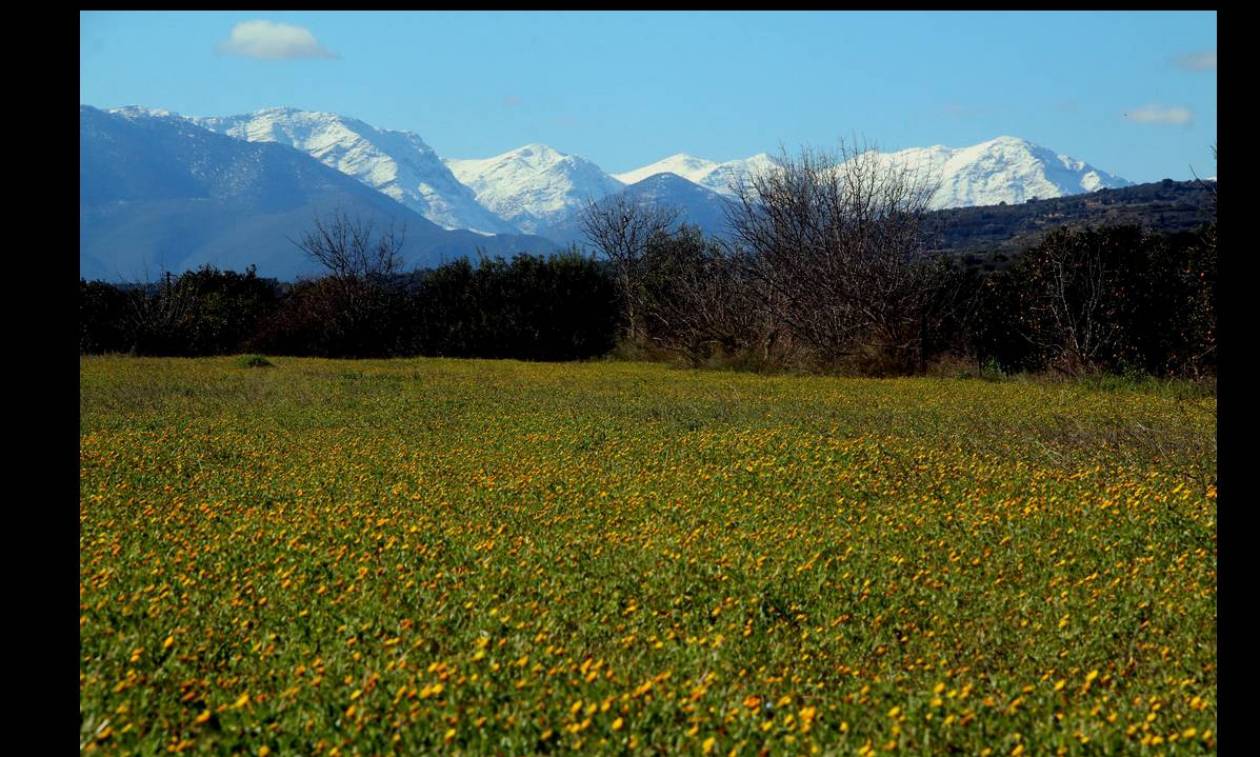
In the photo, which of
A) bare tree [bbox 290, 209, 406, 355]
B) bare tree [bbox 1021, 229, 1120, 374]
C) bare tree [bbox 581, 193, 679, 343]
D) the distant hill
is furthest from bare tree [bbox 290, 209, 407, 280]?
the distant hill

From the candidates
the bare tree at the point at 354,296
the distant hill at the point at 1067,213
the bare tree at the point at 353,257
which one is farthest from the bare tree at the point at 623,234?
the distant hill at the point at 1067,213

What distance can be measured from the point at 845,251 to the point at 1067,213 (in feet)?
157

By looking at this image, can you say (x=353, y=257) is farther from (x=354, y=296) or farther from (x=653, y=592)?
(x=653, y=592)

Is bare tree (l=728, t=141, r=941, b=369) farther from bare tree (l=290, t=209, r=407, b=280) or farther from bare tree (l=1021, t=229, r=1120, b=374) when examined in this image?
bare tree (l=290, t=209, r=407, b=280)

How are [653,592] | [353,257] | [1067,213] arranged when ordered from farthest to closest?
[1067,213] < [353,257] < [653,592]

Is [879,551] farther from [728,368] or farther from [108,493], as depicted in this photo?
[728,368]

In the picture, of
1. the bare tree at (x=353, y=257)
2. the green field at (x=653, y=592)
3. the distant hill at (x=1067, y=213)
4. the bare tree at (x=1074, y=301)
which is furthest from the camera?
the distant hill at (x=1067, y=213)

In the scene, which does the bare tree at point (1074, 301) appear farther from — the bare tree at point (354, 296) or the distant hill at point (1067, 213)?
the distant hill at point (1067, 213)

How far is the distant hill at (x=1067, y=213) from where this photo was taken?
62.2 m

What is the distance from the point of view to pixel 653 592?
7066 mm

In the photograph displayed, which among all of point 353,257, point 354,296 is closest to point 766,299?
point 354,296

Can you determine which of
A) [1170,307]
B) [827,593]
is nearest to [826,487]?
[827,593]

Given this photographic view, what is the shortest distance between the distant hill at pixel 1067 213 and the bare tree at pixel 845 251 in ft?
96.4

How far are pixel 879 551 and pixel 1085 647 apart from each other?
228 cm
